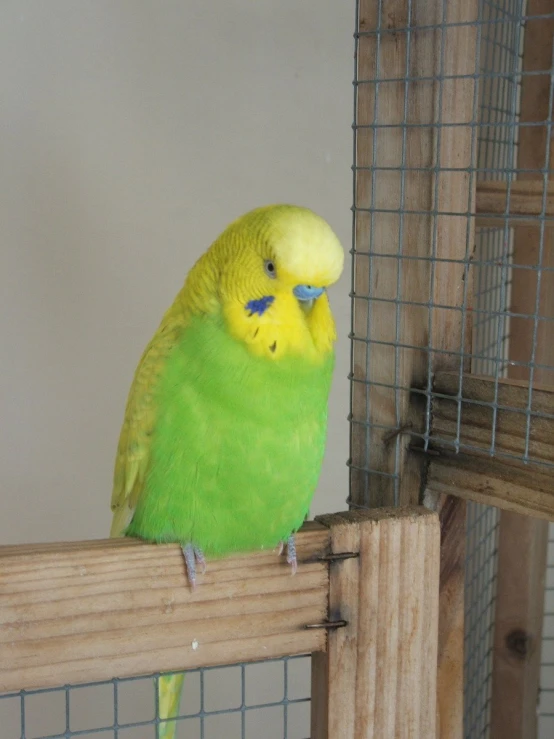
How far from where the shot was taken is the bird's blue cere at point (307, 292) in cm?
83

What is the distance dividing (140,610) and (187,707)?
3.85ft

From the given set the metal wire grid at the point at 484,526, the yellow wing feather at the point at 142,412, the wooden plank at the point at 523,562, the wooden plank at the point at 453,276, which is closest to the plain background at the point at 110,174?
the metal wire grid at the point at 484,526

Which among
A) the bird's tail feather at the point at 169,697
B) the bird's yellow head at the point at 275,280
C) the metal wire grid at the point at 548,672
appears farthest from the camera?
the metal wire grid at the point at 548,672

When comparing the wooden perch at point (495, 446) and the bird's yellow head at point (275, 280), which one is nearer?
the bird's yellow head at point (275, 280)

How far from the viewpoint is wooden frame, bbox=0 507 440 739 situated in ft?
2.30

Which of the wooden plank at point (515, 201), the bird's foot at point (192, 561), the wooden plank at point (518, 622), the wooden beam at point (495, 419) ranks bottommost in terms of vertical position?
the wooden plank at point (518, 622)

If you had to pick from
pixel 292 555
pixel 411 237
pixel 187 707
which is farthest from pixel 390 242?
pixel 187 707

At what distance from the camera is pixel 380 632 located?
79 centimetres

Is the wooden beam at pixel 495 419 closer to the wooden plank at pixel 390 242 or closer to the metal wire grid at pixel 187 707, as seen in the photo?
the wooden plank at pixel 390 242

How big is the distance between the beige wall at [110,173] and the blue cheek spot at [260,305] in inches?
29.7

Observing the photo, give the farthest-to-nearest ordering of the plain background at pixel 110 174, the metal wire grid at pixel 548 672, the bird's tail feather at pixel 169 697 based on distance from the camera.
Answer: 1. the metal wire grid at pixel 548 672
2. the plain background at pixel 110 174
3. the bird's tail feather at pixel 169 697

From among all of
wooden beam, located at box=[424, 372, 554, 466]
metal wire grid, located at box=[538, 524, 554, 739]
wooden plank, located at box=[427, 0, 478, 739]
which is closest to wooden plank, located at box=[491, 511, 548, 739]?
metal wire grid, located at box=[538, 524, 554, 739]

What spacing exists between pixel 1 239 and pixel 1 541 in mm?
540

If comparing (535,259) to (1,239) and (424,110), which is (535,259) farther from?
(1,239)
